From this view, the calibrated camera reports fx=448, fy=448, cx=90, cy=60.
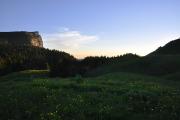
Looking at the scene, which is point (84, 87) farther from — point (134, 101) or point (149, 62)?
point (149, 62)

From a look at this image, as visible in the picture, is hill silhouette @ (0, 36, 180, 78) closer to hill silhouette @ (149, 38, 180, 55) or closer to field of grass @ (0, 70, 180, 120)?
hill silhouette @ (149, 38, 180, 55)

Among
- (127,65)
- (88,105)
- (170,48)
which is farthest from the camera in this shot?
(170,48)

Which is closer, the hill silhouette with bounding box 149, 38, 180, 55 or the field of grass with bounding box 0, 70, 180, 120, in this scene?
the field of grass with bounding box 0, 70, 180, 120

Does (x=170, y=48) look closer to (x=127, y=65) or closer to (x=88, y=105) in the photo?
(x=127, y=65)

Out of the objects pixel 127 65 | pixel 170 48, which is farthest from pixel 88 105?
pixel 170 48

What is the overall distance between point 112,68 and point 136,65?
150 inches

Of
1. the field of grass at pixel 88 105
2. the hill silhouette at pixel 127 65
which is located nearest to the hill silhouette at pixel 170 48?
the hill silhouette at pixel 127 65

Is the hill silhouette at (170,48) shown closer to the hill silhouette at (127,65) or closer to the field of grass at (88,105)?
the hill silhouette at (127,65)

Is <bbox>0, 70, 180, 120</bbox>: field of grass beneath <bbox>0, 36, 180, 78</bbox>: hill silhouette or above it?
beneath

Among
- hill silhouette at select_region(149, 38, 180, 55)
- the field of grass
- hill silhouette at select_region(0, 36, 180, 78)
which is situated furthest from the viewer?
hill silhouette at select_region(149, 38, 180, 55)

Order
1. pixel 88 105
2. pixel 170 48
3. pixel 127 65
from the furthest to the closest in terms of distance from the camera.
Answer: pixel 170 48, pixel 127 65, pixel 88 105

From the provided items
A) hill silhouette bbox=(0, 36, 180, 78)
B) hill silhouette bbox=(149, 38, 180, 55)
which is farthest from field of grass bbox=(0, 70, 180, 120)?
hill silhouette bbox=(149, 38, 180, 55)

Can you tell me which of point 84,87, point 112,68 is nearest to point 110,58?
point 112,68

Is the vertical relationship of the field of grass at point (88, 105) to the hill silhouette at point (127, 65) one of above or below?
below
